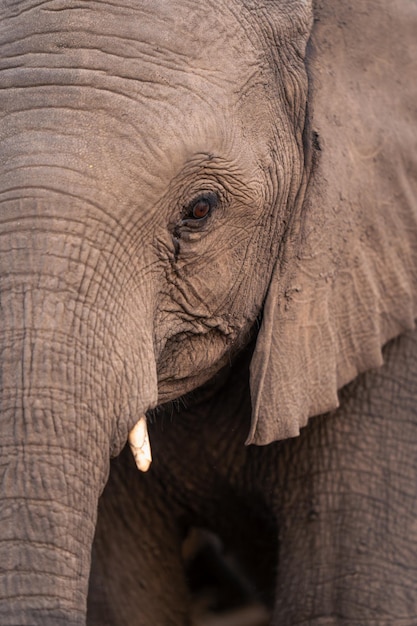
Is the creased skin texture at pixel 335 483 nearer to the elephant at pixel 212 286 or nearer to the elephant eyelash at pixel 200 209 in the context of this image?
the elephant at pixel 212 286

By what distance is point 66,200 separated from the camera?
2594 mm

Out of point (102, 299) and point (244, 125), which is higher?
point (244, 125)

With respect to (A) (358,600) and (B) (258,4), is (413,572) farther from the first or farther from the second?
(B) (258,4)

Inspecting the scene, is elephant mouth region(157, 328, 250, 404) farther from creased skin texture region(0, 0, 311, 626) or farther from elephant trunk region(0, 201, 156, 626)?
elephant trunk region(0, 201, 156, 626)

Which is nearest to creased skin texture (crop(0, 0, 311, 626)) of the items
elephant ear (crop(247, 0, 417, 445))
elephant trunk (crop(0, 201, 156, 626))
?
elephant trunk (crop(0, 201, 156, 626))

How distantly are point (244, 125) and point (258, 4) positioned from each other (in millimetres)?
277

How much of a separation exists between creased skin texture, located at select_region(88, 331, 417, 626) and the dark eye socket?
2.13 ft

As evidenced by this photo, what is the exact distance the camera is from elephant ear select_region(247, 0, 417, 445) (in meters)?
3.16

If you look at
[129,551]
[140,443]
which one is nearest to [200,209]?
[140,443]

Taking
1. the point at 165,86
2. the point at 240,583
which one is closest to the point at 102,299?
the point at 165,86

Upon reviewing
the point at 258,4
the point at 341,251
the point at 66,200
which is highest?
the point at 258,4

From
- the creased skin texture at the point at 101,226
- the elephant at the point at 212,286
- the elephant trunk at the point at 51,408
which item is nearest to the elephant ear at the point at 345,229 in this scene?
the elephant at the point at 212,286

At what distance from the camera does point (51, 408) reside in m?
2.54

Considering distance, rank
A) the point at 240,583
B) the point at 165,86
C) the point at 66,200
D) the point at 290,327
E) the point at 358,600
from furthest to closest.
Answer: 1. the point at 240,583
2. the point at 358,600
3. the point at 290,327
4. the point at 165,86
5. the point at 66,200
